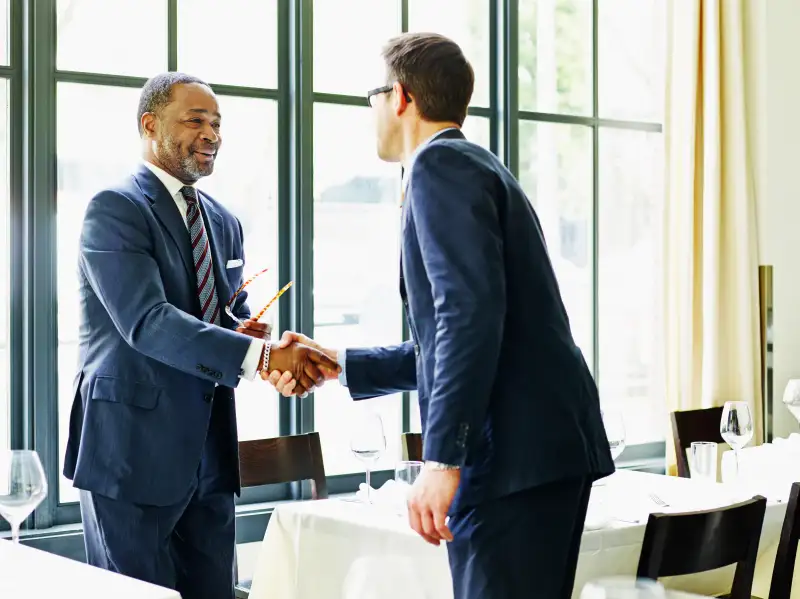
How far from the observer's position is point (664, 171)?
430 centimetres

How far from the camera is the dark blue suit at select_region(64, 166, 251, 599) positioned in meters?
2.38

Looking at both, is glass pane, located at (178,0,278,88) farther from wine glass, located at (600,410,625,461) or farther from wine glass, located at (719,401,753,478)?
wine glass, located at (719,401,753,478)

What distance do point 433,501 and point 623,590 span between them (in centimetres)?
84

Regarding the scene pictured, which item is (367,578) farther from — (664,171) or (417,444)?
(664,171)

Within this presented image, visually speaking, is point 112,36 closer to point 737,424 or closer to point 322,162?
point 322,162

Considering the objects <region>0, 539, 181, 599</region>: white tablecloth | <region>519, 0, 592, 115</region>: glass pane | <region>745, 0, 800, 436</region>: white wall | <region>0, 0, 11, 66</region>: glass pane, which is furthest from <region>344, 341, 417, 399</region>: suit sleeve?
<region>745, 0, 800, 436</region>: white wall

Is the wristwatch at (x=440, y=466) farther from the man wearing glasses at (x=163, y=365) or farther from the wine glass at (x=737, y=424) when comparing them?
the wine glass at (x=737, y=424)

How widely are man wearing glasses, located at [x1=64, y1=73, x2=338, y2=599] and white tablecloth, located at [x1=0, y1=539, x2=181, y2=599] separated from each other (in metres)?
0.73

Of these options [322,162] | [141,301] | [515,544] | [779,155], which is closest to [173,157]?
[141,301]

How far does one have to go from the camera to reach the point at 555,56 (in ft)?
Result: 14.2

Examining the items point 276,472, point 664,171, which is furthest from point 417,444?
point 664,171

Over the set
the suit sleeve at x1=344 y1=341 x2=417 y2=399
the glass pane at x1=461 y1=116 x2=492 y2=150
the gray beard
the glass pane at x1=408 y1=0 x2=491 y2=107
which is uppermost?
the glass pane at x1=408 y1=0 x2=491 y2=107

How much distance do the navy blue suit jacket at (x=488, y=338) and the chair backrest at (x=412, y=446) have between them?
4.68 ft

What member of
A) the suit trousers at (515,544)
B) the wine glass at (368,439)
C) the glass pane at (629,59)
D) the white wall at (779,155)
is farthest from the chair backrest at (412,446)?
the white wall at (779,155)
